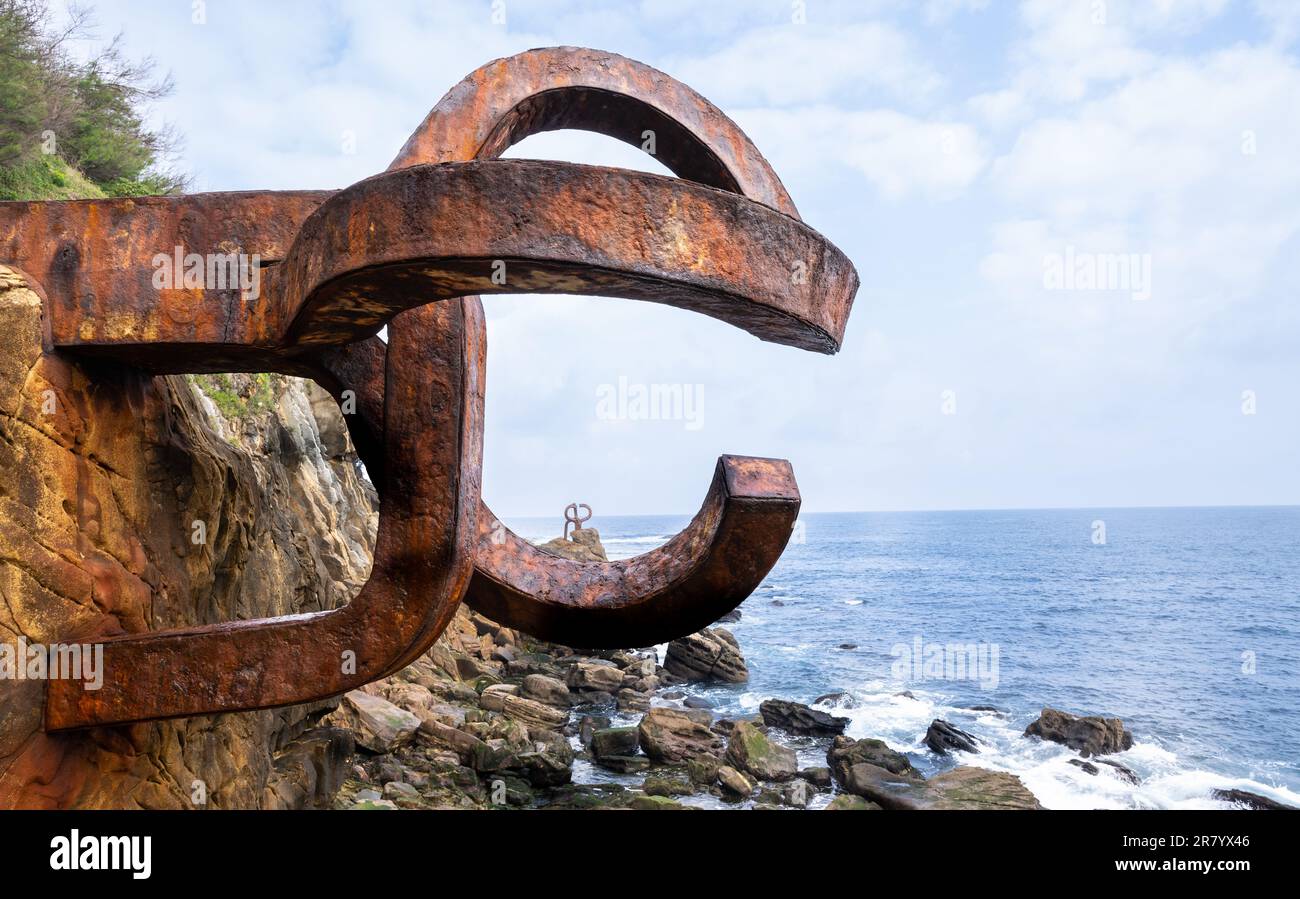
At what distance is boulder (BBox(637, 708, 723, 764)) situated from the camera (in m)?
13.5

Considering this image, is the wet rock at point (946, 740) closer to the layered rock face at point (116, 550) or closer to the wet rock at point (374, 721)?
the wet rock at point (374, 721)

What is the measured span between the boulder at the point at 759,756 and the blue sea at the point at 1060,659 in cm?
139

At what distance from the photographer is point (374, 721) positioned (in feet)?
32.8

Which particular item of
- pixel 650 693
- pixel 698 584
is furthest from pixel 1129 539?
pixel 698 584

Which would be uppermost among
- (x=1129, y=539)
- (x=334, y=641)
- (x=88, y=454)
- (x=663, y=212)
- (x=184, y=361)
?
(x=663, y=212)

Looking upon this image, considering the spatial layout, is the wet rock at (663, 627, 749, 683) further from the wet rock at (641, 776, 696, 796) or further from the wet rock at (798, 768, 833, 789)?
the wet rock at (641, 776, 696, 796)

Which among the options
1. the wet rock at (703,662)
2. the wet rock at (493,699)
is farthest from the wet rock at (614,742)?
the wet rock at (703,662)

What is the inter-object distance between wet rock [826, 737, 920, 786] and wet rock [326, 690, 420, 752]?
7.46m

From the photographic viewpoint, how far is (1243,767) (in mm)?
19672

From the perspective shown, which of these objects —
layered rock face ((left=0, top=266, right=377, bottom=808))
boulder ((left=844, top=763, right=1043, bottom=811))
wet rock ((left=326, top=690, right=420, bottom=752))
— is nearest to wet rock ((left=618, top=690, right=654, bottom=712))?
boulder ((left=844, top=763, right=1043, bottom=811))

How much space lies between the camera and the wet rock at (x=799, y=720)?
675 inches

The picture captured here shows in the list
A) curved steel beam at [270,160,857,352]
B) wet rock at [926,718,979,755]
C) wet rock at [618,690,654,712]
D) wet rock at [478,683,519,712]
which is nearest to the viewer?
curved steel beam at [270,160,857,352]

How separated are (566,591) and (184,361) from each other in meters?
1.65
